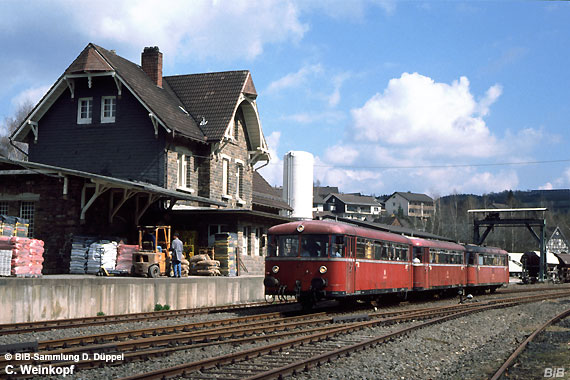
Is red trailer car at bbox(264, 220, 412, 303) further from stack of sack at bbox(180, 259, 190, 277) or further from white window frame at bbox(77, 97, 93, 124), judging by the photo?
white window frame at bbox(77, 97, 93, 124)

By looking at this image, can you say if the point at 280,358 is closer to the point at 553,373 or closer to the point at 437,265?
the point at 553,373

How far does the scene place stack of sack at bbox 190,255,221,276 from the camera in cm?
2667

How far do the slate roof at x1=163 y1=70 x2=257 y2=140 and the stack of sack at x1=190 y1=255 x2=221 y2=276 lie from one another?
7.87 m

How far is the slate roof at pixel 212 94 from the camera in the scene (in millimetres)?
33750

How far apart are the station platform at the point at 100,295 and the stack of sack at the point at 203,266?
9.34 ft

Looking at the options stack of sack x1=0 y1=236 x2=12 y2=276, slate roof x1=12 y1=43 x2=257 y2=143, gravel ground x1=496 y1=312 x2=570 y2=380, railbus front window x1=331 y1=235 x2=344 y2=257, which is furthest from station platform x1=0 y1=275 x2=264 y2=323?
gravel ground x1=496 y1=312 x2=570 y2=380

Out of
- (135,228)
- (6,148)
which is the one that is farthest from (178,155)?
(6,148)

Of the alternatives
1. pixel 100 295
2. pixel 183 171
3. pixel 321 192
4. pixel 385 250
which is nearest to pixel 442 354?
pixel 385 250

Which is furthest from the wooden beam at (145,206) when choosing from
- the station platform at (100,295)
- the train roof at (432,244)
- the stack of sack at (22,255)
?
the train roof at (432,244)

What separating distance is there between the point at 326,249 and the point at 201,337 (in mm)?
6532

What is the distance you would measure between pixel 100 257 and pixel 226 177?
42.2ft

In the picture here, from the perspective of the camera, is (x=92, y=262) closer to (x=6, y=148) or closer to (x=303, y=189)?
(x=303, y=189)

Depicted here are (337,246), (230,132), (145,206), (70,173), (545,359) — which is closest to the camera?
(545,359)

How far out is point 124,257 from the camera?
910 inches
